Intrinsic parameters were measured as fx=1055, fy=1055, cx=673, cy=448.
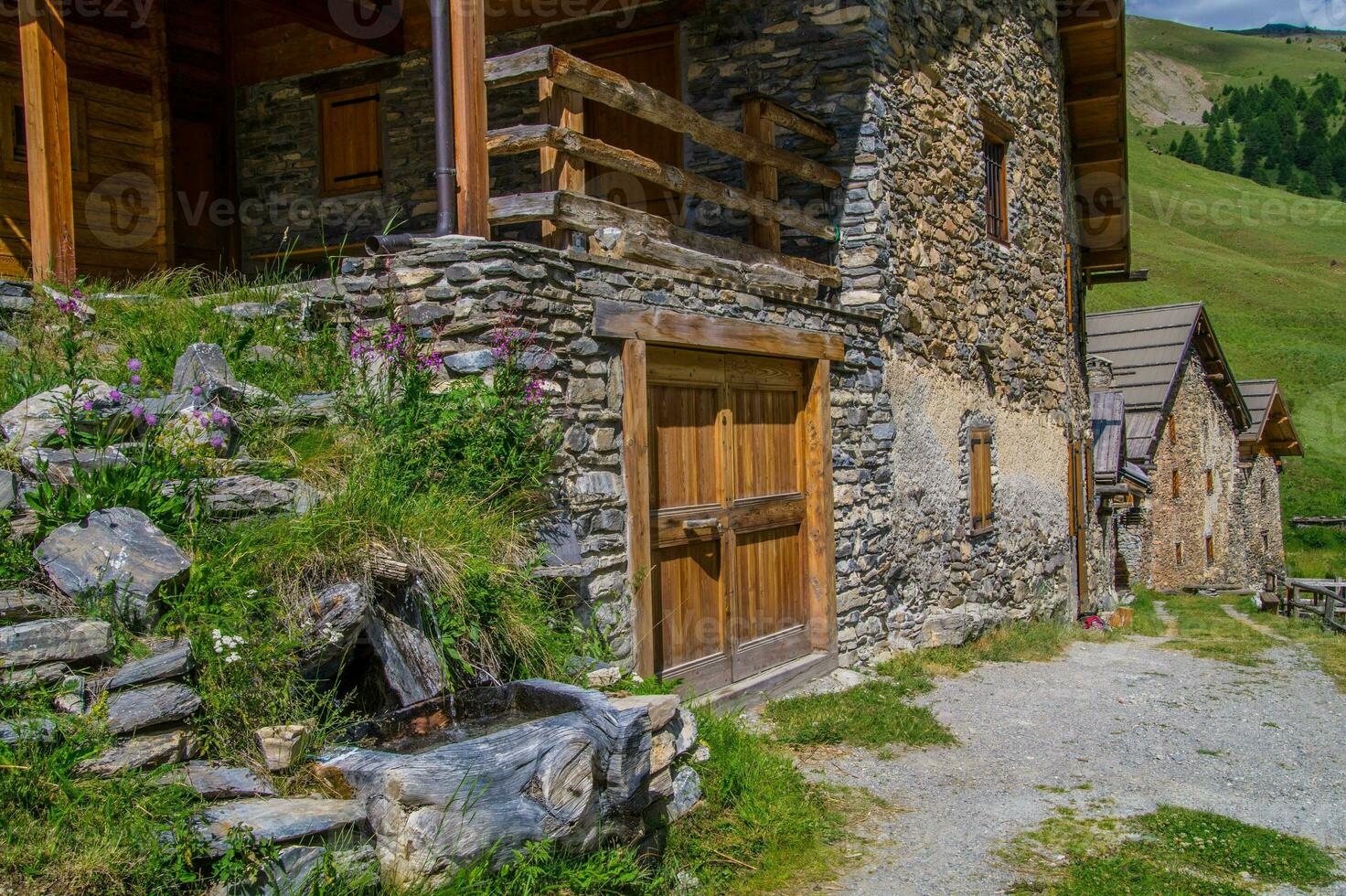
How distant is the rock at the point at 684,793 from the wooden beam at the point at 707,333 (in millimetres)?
2298

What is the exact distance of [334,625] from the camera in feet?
12.2

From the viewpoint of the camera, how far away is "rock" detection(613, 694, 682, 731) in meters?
3.96

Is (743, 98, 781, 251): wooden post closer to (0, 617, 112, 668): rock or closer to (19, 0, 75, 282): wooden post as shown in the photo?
(19, 0, 75, 282): wooden post

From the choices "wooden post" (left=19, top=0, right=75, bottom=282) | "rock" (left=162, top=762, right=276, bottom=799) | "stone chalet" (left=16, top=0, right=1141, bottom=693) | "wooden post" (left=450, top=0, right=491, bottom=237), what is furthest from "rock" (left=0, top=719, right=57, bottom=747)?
"wooden post" (left=19, top=0, right=75, bottom=282)

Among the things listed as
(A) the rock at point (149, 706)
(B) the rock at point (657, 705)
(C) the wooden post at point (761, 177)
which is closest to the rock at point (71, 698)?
(A) the rock at point (149, 706)

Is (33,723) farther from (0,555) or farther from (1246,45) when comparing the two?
(1246,45)

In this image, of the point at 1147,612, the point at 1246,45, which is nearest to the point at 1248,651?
the point at 1147,612

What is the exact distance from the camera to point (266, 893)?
9.43 feet

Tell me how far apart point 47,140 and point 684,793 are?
17.4 feet

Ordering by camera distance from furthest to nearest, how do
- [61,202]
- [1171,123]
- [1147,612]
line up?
[1171,123] < [1147,612] < [61,202]

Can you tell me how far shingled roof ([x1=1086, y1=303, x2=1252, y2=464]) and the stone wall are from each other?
0.53 metres

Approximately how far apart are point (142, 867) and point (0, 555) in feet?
4.31

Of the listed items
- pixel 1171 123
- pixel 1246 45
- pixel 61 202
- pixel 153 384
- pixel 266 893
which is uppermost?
pixel 1246 45

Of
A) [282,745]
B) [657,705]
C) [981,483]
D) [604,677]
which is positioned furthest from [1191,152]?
[282,745]
